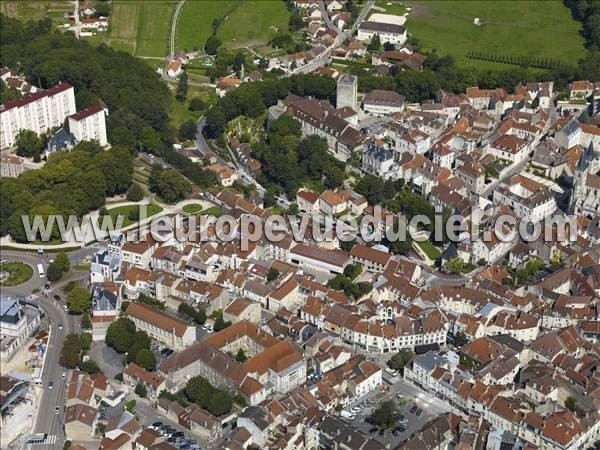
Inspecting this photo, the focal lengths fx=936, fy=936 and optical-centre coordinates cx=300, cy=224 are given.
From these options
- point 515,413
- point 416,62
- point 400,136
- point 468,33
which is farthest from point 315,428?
point 468,33

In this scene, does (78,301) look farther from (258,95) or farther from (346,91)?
(346,91)

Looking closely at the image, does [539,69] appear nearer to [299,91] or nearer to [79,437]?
[299,91]

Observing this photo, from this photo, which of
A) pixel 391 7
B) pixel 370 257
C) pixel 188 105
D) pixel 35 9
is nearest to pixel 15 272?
pixel 370 257

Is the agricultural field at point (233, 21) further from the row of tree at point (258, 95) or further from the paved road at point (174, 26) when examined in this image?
the row of tree at point (258, 95)

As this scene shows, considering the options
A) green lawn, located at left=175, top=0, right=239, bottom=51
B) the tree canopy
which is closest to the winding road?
green lawn, located at left=175, top=0, right=239, bottom=51

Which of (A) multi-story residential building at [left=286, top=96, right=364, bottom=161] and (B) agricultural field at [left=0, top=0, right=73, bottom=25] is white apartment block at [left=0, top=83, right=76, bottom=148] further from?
(B) agricultural field at [left=0, top=0, right=73, bottom=25]

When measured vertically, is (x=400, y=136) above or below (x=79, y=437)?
above

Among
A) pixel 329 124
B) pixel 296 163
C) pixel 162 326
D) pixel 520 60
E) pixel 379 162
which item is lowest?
pixel 162 326
